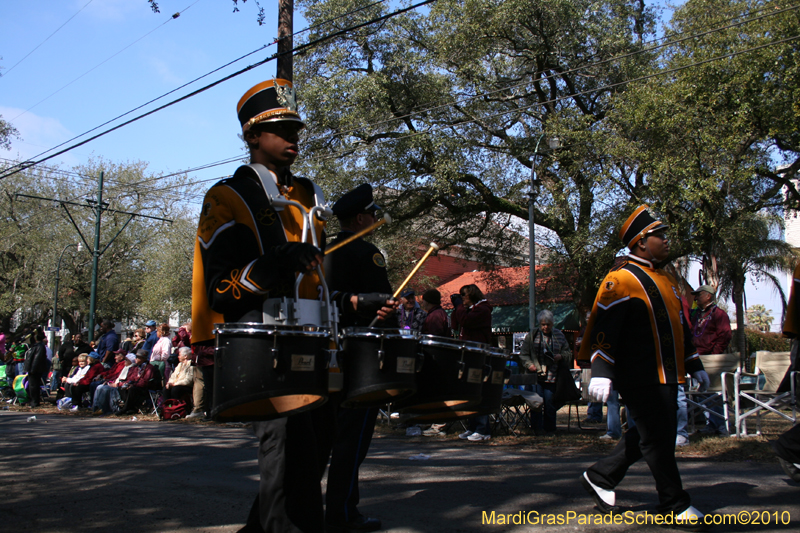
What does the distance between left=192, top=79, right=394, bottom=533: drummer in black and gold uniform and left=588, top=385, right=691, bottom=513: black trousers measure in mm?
2141

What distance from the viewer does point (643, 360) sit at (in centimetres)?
432

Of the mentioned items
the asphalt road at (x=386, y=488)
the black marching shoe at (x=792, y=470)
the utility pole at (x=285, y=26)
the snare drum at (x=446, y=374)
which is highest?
the utility pole at (x=285, y=26)

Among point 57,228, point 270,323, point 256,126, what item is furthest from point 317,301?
point 57,228

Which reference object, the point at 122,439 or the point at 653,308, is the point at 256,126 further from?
the point at 122,439

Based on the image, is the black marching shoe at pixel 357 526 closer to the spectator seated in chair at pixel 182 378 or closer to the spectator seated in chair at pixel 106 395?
the spectator seated in chair at pixel 182 378

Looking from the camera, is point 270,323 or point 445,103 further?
point 445,103

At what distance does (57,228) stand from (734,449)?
151 ft

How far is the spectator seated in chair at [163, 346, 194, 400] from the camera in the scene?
13.5m

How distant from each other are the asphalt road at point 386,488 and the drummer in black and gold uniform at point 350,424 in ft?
0.96

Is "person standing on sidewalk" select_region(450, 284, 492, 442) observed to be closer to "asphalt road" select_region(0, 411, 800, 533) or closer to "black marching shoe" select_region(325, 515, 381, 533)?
"asphalt road" select_region(0, 411, 800, 533)

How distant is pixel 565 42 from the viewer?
23750mm

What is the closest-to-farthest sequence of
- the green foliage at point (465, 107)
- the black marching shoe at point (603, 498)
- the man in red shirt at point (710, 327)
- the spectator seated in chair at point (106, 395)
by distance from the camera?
the black marching shoe at point (603, 498)
the man in red shirt at point (710, 327)
the spectator seated in chair at point (106, 395)
the green foliage at point (465, 107)

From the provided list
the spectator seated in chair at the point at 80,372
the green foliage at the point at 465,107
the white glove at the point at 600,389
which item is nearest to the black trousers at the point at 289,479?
the white glove at the point at 600,389

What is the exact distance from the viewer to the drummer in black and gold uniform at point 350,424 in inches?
154
